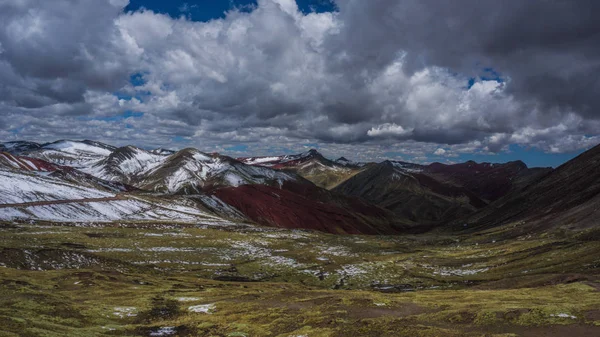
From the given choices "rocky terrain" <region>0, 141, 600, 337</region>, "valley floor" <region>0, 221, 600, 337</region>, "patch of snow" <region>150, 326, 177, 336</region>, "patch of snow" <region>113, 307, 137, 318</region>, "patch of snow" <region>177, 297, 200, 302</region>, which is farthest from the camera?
"patch of snow" <region>177, 297, 200, 302</region>

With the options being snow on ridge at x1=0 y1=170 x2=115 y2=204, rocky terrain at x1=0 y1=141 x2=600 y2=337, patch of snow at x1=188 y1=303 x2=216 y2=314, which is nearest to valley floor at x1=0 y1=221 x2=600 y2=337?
rocky terrain at x1=0 y1=141 x2=600 y2=337

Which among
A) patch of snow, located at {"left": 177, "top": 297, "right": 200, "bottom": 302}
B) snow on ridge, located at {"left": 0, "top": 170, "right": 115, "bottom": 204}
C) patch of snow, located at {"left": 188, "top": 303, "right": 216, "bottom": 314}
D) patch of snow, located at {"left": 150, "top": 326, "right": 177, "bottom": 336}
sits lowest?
patch of snow, located at {"left": 177, "top": 297, "right": 200, "bottom": 302}

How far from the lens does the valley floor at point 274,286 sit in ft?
135

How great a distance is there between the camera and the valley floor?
41.2 meters

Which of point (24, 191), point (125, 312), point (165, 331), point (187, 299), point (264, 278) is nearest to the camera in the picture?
point (165, 331)

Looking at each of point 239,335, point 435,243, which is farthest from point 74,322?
point 435,243

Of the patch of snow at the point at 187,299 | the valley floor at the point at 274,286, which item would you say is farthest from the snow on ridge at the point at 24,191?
the patch of snow at the point at 187,299

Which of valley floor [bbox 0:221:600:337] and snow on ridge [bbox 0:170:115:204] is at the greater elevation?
snow on ridge [bbox 0:170:115:204]

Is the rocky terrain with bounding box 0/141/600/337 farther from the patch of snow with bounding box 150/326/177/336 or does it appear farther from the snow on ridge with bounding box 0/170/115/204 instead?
the snow on ridge with bounding box 0/170/115/204

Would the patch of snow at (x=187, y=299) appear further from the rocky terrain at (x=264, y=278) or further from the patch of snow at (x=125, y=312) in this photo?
the patch of snow at (x=125, y=312)

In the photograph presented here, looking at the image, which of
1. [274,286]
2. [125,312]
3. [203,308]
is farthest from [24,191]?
[203,308]

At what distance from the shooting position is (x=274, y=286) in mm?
84562

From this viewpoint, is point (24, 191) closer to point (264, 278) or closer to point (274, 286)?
point (264, 278)

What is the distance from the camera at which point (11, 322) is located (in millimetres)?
34594
